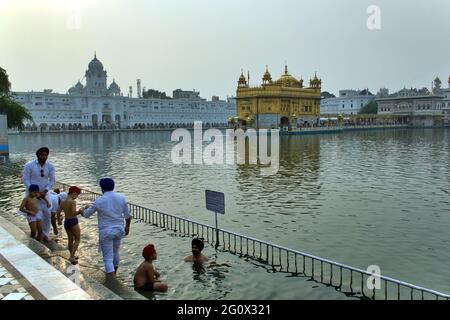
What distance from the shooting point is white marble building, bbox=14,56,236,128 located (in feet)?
357

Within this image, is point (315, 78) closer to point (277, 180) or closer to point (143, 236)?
point (277, 180)

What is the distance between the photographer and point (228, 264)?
32.0 feet

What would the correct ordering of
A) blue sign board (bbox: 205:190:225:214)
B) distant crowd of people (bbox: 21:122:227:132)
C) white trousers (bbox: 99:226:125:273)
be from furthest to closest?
distant crowd of people (bbox: 21:122:227:132)
blue sign board (bbox: 205:190:225:214)
white trousers (bbox: 99:226:125:273)

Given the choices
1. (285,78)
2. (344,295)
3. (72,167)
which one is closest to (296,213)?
(344,295)

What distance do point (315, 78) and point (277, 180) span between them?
82822 millimetres

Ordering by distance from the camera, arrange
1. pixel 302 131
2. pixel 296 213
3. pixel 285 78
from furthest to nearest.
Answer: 1. pixel 285 78
2. pixel 302 131
3. pixel 296 213

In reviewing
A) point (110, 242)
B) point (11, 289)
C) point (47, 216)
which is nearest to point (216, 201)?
point (110, 242)

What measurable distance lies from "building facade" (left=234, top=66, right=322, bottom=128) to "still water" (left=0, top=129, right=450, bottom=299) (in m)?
61.0

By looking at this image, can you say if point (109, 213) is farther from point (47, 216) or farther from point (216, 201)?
point (216, 201)

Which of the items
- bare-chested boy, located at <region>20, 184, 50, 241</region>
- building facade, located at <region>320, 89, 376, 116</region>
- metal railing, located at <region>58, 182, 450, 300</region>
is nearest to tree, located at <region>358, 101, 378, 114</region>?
building facade, located at <region>320, 89, 376, 116</region>

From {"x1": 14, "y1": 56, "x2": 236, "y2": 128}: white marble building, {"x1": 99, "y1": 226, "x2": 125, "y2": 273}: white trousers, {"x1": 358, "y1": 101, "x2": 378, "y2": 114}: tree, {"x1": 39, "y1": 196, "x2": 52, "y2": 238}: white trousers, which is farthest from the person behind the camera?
{"x1": 358, "y1": 101, "x2": 378, "y2": 114}: tree

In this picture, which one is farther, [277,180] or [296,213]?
[277,180]

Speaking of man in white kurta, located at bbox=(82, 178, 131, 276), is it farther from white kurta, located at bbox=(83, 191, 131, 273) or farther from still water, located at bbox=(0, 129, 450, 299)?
still water, located at bbox=(0, 129, 450, 299)

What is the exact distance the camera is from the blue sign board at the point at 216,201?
1082 cm
